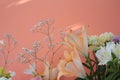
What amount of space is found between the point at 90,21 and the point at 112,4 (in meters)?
0.14

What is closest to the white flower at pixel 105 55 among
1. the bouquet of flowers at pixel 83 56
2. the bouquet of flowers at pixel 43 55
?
the bouquet of flowers at pixel 83 56

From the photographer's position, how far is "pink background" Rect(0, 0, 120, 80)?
1.14 meters

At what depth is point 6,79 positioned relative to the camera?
0.88 metres

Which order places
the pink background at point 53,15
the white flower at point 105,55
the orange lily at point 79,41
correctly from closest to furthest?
the white flower at point 105,55 → the orange lily at point 79,41 → the pink background at point 53,15

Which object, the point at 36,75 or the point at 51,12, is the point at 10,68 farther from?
the point at 51,12

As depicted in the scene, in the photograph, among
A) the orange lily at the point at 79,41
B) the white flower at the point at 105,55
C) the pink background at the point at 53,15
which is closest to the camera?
the white flower at the point at 105,55

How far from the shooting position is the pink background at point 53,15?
3.76 feet

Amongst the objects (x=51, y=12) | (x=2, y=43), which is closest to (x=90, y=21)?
(x=51, y=12)

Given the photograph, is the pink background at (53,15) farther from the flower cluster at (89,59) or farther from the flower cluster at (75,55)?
the flower cluster at (89,59)

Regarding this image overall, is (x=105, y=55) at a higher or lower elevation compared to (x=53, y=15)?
lower

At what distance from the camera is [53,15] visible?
119 cm

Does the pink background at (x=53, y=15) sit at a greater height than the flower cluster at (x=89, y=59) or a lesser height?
greater

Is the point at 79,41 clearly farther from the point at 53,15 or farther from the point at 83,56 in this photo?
the point at 53,15

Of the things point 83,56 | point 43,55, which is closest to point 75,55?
point 83,56
